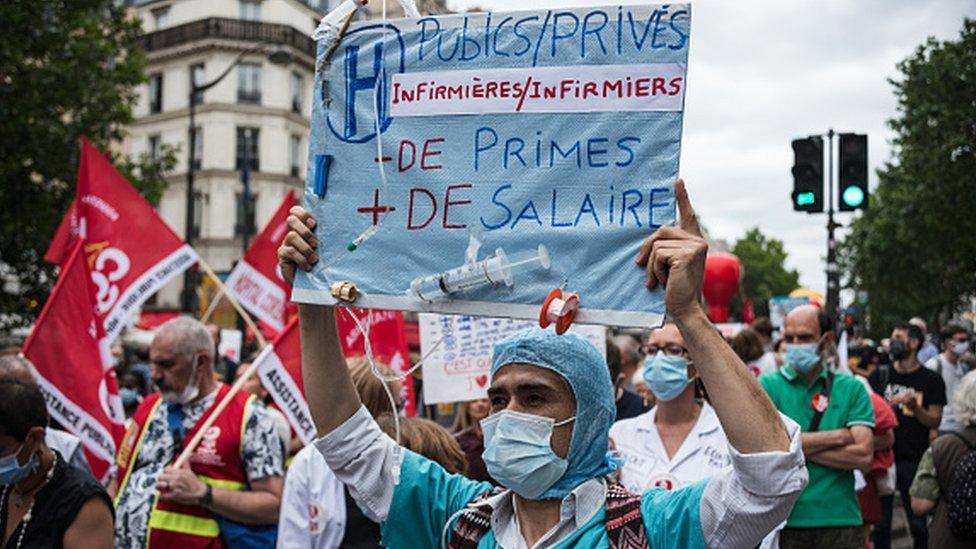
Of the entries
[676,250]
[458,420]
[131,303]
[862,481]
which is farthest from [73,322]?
[862,481]

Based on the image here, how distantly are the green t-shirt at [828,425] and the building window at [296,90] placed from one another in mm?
42411

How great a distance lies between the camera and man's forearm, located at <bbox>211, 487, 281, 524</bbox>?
14.9 feet

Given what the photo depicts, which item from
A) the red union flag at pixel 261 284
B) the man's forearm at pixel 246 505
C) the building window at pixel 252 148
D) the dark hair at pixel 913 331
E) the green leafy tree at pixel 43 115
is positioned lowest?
the man's forearm at pixel 246 505

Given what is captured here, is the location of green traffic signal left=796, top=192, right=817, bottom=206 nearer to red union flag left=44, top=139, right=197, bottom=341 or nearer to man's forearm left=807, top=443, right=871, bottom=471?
man's forearm left=807, top=443, right=871, bottom=471

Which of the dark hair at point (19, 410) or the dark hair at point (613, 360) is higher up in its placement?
the dark hair at point (613, 360)

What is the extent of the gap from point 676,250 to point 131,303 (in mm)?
4892

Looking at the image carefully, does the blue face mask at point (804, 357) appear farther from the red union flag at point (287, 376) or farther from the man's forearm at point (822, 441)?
the red union flag at point (287, 376)

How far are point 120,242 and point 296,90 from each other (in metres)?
40.9

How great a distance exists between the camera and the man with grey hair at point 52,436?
448 cm

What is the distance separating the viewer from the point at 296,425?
5.27m

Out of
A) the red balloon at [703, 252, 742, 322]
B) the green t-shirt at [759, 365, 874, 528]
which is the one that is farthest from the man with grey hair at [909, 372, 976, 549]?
the red balloon at [703, 252, 742, 322]

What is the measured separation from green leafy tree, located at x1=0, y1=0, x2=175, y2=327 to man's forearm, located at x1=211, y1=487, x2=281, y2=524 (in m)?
14.1

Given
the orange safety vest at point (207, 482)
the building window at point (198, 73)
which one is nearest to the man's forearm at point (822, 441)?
the orange safety vest at point (207, 482)

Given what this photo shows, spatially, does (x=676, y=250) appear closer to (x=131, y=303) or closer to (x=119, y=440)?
(x=119, y=440)
